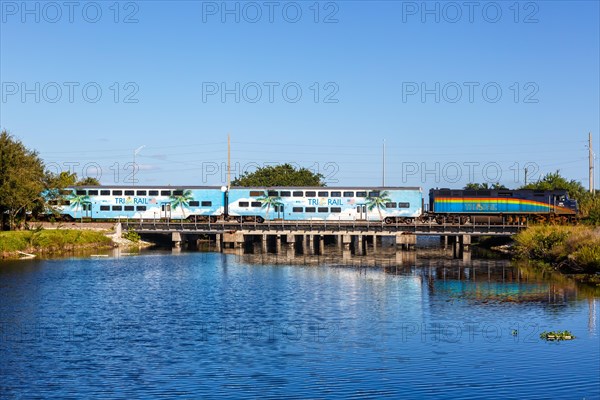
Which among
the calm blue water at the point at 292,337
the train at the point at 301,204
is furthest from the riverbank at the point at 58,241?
the calm blue water at the point at 292,337

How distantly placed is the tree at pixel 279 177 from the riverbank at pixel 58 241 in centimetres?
6592

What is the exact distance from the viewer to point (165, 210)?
88.4 metres

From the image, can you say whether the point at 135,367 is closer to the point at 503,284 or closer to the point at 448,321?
the point at 448,321

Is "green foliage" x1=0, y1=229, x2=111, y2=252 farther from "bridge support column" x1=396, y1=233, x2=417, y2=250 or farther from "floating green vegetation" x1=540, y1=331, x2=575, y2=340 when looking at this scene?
"floating green vegetation" x1=540, y1=331, x2=575, y2=340

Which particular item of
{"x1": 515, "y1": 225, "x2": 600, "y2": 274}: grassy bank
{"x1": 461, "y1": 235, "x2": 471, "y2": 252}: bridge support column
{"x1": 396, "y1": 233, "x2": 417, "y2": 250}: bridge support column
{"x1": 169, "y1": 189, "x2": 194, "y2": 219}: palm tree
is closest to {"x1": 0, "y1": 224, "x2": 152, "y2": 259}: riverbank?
{"x1": 169, "y1": 189, "x2": 194, "y2": 219}: palm tree

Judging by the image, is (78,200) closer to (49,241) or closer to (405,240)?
(49,241)

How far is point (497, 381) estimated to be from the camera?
2353 cm

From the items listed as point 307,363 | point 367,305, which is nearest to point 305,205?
point 367,305

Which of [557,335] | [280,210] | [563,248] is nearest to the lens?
[557,335]

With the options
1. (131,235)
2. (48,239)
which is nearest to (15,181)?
(48,239)

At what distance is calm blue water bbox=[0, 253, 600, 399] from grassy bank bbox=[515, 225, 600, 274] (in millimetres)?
3979

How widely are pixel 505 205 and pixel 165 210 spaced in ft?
134

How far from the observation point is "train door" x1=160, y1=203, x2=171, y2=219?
8831cm

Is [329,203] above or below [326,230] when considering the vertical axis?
above
